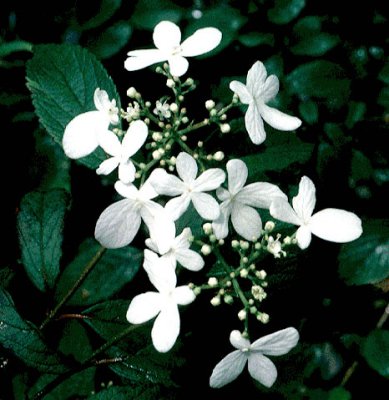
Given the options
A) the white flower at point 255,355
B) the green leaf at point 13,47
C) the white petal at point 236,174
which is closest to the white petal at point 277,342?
the white flower at point 255,355

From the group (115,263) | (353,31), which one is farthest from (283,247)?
(353,31)

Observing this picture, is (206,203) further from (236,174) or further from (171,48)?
(171,48)

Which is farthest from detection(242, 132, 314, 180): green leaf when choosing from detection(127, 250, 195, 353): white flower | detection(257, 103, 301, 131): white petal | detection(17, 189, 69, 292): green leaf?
detection(17, 189, 69, 292): green leaf

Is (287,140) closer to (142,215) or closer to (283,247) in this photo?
A: (283,247)

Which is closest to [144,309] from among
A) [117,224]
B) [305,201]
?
[117,224]

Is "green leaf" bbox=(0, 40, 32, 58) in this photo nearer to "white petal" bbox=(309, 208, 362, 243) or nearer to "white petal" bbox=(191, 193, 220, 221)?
"white petal" bbox=(191, 193, 220, 221)

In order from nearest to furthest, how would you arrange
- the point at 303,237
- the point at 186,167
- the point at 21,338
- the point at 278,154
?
the point at 186,167 < the point at 303,237 < the point at 21,338 < the point at 278,154

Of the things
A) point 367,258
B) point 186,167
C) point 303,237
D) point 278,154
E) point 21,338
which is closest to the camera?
point 186,167
